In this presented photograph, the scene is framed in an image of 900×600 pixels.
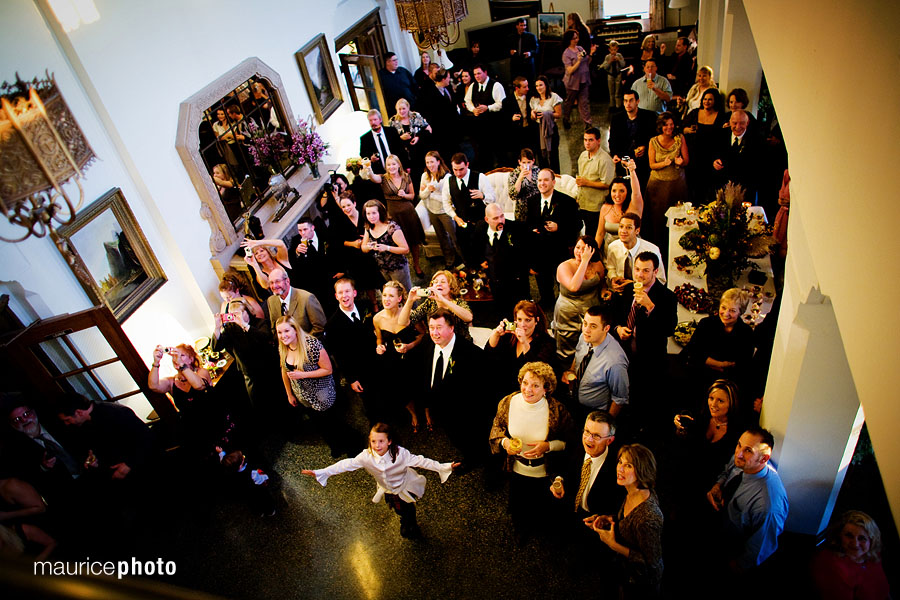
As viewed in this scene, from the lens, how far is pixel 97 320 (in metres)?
4.70

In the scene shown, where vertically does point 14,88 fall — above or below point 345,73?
above

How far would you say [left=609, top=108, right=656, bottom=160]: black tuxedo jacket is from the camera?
7875 millimetres

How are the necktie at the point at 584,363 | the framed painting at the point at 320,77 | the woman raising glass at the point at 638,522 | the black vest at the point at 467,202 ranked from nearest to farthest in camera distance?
the woman raising glass at the point at 638,522, the necktie at the point at 584,363, the black vest at the point at 467,202, the framed painting at the point at 320,77

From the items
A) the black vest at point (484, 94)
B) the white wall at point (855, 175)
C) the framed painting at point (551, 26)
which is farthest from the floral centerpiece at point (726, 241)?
the framed painting at point (551, 26)

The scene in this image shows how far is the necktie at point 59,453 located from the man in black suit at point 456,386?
3.11 m

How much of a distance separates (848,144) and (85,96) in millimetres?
5773

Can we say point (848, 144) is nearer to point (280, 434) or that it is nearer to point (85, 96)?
point (280, 434)

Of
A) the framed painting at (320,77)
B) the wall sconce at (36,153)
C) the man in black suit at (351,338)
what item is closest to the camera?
the wall sconce at (36,153)

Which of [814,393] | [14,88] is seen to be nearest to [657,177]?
[814,393]

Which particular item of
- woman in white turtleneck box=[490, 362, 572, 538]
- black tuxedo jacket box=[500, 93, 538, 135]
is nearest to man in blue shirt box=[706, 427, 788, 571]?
woman in white turtleneck box=[490, 362, 572, 538]

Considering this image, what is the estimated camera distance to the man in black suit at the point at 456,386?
452cm

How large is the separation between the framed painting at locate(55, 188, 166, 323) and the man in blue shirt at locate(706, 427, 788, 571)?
505 centimetres

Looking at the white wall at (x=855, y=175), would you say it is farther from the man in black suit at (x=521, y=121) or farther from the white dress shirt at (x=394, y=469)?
the man in black suit at (x=521, y=121)

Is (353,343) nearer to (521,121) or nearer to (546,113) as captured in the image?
(546,113)
